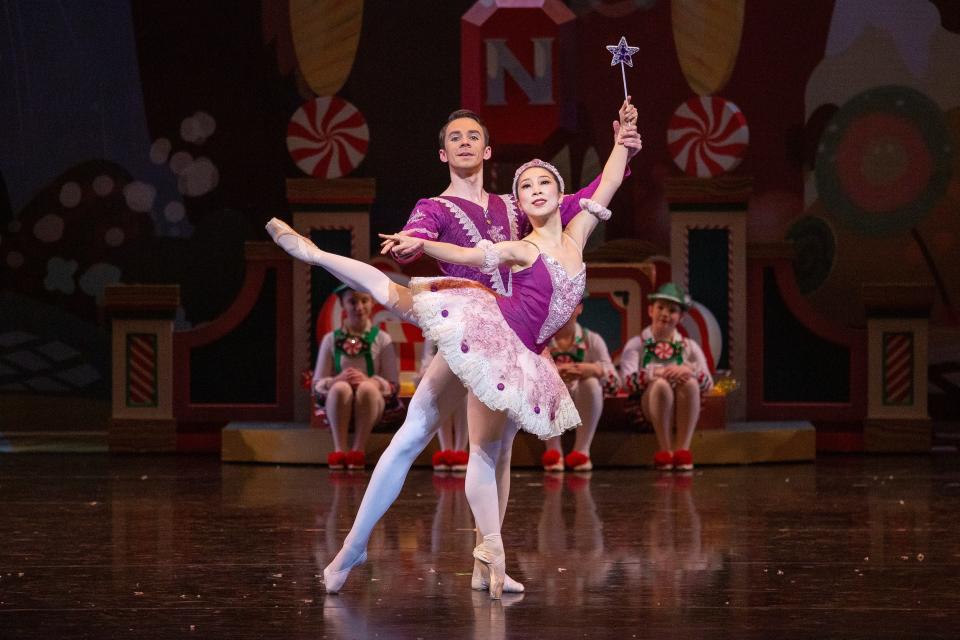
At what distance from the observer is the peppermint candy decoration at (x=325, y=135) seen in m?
9.27

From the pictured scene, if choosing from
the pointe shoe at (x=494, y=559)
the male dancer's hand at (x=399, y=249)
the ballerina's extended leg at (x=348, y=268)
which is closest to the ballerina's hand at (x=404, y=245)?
the male dancer's hand at (x=399, y=249)

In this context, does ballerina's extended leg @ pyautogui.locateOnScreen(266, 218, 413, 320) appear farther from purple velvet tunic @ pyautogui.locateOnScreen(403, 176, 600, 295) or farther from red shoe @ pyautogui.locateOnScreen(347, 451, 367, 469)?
red shoe @ pyautogui.locateOnScreen(347, 451, 367, 469)

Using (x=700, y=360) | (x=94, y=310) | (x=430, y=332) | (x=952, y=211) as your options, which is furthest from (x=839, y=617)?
(x=94, y=310)

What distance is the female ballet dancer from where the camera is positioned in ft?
13.6

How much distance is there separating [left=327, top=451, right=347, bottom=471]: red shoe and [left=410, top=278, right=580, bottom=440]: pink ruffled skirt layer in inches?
141

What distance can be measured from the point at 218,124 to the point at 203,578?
540cm

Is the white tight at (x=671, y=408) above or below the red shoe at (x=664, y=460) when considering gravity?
above

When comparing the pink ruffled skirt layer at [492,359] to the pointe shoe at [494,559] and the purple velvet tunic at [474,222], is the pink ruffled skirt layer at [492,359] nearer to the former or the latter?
the purple velvet tunic at [474,222]

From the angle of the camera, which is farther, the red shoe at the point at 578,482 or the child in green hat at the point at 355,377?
the child in green hat at the point at 355,377

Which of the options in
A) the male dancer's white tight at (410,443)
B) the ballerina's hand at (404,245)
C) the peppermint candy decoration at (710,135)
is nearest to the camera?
the ballerina's hand at (404,245)

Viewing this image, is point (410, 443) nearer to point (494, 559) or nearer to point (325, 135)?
point (494, 559)

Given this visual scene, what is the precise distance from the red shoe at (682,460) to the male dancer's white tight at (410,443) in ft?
11.9

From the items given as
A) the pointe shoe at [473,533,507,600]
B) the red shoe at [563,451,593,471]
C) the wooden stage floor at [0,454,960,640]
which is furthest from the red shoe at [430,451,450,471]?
the pointe shoe at [473,533,507,600]

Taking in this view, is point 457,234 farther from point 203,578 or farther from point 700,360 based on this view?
point 700,360
